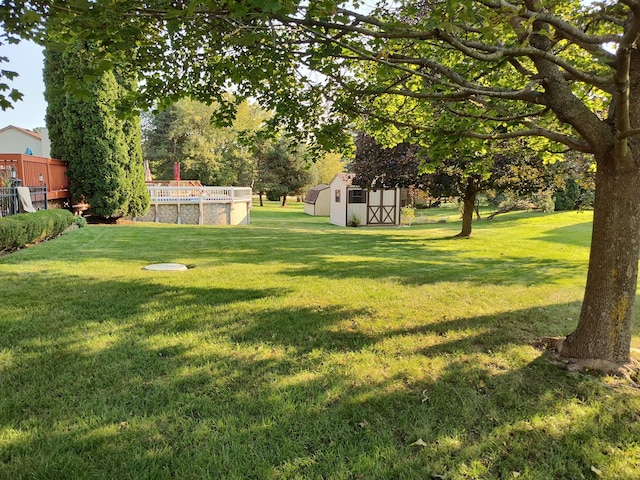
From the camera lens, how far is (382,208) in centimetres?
2683

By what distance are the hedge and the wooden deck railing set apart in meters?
9.62

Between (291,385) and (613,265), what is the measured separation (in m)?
3.01

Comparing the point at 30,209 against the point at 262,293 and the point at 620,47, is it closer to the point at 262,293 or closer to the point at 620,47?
the point at 262,293

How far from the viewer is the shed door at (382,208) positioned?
1043 inches

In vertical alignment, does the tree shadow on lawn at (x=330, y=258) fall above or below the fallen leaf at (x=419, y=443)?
above

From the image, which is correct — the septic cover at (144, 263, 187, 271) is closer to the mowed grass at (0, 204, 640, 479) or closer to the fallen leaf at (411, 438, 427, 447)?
the mowed grass at (0, 204, 640, 479)

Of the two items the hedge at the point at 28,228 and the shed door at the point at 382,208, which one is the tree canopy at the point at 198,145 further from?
the hedge at the point at 28,228

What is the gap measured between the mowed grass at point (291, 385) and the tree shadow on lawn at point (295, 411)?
0.01 m

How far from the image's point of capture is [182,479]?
6.89ft

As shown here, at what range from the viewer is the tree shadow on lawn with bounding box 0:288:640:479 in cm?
225

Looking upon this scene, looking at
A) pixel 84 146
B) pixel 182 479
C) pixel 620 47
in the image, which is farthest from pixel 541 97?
pixel 84 146

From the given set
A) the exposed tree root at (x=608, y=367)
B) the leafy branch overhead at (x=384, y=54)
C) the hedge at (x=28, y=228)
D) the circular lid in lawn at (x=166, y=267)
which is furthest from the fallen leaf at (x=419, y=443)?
the hedge at (x=28, y=228)

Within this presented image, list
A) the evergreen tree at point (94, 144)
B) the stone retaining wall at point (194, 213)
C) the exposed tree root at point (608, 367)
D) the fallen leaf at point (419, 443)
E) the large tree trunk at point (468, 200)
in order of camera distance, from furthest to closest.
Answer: the stone retaining wall at point (194, 213), the large tree trunk at point (468, 200), the evergreen tree at point (94, 144), the exposed tree root at point (608, 367), the fallen leaf at point (419, 443)

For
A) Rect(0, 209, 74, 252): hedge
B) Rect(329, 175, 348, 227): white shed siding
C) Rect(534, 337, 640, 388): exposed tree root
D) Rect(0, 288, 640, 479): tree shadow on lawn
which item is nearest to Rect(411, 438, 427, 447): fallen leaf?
Rect(0, 288, 640, 479): tree shadow on lawn
